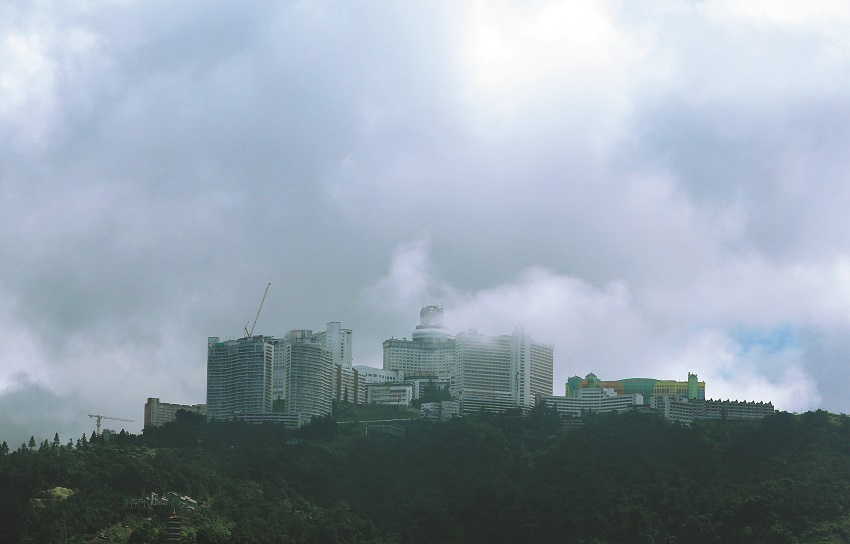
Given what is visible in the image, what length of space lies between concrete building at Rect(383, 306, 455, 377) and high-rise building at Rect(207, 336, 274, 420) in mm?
26087

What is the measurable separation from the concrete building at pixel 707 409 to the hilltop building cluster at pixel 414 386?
9cm

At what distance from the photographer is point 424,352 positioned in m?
182

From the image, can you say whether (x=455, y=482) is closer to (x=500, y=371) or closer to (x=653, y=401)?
(x=653, y=401)

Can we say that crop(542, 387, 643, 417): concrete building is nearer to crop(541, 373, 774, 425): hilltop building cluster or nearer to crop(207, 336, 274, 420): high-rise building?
crop(541, 373, 774, 425): hilltop building cluster

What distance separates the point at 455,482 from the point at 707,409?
3042cm

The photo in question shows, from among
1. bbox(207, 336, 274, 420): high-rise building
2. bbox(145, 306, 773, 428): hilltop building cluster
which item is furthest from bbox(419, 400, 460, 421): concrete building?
bbox(207, 336, 274, 420): high-rise building

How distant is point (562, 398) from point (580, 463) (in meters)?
24.9

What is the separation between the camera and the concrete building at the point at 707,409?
152 meters

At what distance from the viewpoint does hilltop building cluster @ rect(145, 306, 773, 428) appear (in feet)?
506

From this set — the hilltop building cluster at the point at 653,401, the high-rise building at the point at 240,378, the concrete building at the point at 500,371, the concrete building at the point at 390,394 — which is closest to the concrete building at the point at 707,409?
the hilltop building cluster at the point at 653,401

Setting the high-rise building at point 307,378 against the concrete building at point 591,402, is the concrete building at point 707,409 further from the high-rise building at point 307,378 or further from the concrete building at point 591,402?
the high-rise building at point 307,378

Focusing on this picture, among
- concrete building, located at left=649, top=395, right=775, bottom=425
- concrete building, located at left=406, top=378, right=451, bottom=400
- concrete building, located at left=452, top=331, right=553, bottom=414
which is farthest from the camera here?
concrete building, located at left=406, top=378, right=451, bottom=400

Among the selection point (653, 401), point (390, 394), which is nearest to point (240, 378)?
point (390, 394)

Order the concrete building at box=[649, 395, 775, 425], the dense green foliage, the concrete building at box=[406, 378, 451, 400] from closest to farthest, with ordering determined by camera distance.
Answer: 1. the dense green foliage
2. the concrete building at box=[649, 395, 775, 425]
3. the concrete building at box=[406, 378, 451, 400]
